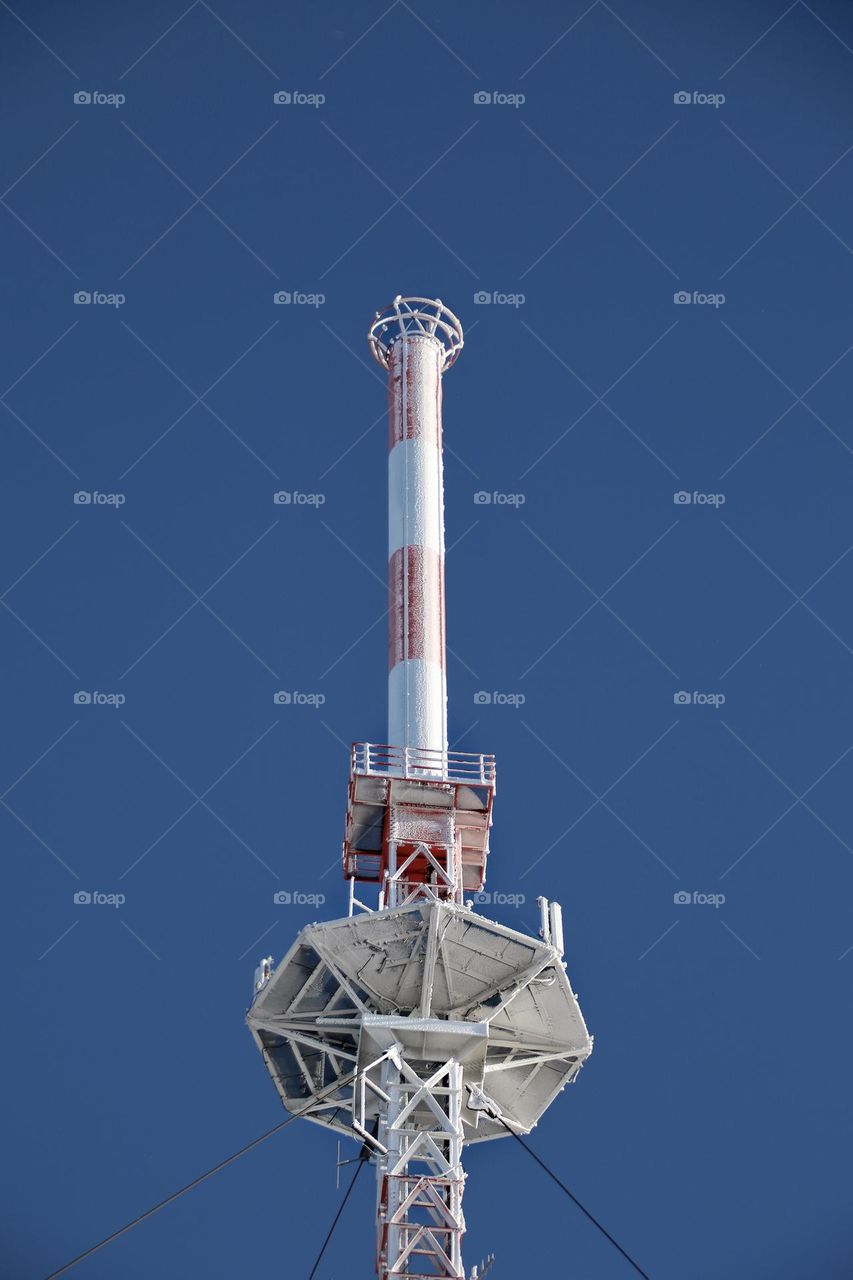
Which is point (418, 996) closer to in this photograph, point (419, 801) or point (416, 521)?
point (419, 801)

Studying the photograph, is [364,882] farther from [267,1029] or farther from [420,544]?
[420,544]

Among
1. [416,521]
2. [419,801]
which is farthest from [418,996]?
[416,521]

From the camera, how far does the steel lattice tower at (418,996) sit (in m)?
41.0

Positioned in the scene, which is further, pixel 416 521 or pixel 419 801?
pixel 416 521

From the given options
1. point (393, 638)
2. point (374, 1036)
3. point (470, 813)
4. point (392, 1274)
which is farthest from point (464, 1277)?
point (393, 638)

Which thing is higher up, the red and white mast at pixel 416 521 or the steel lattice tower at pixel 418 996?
the red and white mast at pixel 416 521

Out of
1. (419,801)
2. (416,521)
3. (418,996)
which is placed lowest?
(418,996)

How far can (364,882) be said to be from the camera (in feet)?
162

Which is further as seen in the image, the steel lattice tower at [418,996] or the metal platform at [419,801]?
the metal platform at [419,801]

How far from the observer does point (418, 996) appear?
43.4 metres

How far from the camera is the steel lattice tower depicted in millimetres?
40969

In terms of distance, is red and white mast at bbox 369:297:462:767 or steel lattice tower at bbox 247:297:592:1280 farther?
red and white mast at bbox 369:297:462:767

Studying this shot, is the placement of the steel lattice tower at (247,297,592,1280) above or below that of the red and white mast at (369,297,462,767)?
below

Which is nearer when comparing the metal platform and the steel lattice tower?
the steel lattice tower
